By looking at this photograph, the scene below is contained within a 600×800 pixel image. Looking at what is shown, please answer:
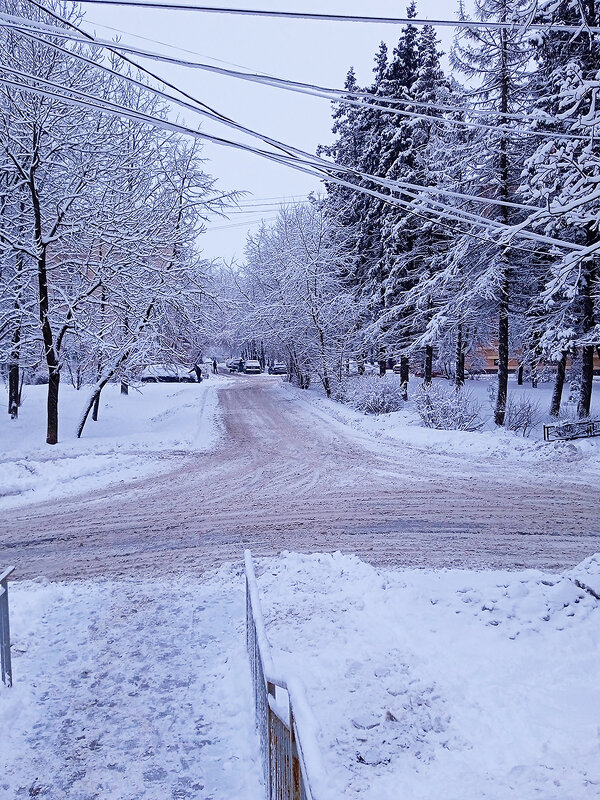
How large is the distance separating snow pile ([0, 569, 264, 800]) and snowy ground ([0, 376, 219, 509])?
5.68 metres

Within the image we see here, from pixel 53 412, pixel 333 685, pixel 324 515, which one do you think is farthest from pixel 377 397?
pixel 333 685

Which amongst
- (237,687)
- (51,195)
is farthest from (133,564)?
(51,195)

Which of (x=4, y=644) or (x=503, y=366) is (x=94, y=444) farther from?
(x=503, y=366)

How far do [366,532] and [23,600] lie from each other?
489 cm

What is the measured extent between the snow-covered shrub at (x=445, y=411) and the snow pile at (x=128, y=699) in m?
13.3

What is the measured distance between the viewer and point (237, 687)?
4.51 metres

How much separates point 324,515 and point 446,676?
202 inches

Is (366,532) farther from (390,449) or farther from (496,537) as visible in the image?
(390,449)

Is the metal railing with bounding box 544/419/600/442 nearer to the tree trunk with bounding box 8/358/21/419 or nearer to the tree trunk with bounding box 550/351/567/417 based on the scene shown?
the tree trunk with bounding box 550/351/567/417

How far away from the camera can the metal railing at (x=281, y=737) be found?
204 cm

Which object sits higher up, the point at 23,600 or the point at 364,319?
the point at 364,319

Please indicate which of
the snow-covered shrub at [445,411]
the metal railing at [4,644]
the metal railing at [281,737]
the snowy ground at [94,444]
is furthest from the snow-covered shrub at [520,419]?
the metal railing at [4,644]

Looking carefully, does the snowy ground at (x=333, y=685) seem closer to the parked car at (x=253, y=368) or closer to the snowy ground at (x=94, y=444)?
the snowy ground at (x=94, y=444)

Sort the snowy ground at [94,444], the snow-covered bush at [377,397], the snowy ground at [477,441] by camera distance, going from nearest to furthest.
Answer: the snowy ground at [94,444]
the snowy ground at [477,441]
the snow-covered bush at [377,397]
